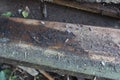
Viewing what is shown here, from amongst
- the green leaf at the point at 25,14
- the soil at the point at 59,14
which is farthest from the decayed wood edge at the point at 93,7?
the green leaf at the point at 25,14

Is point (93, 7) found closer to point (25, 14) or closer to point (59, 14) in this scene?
point (59, 14)

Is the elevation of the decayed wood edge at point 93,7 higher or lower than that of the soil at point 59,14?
higher

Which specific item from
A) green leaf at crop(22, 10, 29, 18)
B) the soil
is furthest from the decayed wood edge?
green leaf at crop(22, 10, 29, 18)

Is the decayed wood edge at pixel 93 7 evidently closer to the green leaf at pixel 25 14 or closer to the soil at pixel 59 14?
the soil at pixel 59 14

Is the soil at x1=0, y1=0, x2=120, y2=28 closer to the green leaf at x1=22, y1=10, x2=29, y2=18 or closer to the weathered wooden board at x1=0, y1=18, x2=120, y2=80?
the green leaf at x1=22, y1=10, x2=29, y2=18

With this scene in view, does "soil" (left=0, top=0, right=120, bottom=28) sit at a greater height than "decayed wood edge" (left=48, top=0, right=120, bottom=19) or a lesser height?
lesser

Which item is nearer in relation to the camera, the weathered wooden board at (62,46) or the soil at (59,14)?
the weathered wooden board at (62,46)
